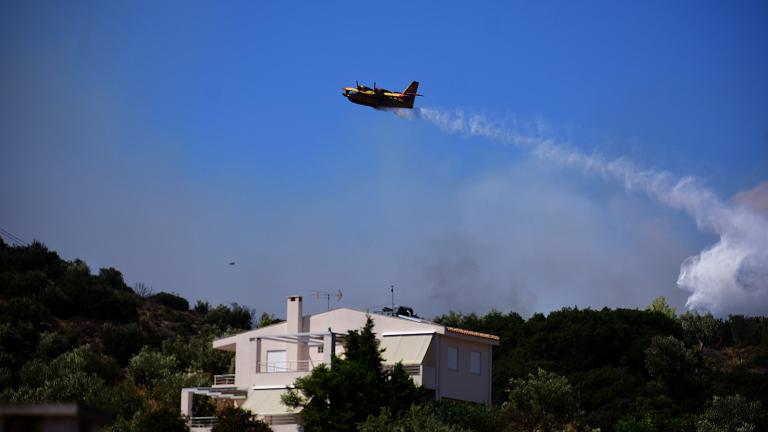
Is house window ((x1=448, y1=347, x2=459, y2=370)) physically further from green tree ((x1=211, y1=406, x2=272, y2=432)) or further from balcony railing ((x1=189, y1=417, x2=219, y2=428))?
balcony railing ((x1=189, y1=417, x2=219, y2=428))

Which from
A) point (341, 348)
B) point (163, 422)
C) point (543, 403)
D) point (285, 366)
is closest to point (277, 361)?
point (285, 366)

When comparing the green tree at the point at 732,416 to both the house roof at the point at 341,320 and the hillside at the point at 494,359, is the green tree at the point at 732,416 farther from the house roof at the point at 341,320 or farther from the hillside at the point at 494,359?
the house roof at the point at 341,320

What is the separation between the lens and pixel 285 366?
5906 cm

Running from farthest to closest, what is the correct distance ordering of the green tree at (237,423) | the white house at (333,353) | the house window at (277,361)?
1. the house window at (277,361)
2. the white house at (333,353)
3. the green tree at (237,423)

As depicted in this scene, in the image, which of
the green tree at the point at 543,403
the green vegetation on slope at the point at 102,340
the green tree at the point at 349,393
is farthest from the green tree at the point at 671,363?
the green tree at the point at 349,393

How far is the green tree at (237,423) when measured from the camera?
1958 inches

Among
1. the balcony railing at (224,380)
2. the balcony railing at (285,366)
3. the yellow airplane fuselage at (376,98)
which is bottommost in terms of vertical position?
the balcony railing at (224,380)

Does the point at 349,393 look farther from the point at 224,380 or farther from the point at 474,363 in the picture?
the point at 224,380

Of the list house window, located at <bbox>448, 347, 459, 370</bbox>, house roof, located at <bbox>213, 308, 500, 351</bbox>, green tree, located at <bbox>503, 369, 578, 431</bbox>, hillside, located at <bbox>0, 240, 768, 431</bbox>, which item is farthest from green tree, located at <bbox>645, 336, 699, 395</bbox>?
house window, located at <bbox>448, 347, 459, 370</bbox>

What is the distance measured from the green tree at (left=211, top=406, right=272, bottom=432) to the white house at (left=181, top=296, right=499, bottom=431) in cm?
407

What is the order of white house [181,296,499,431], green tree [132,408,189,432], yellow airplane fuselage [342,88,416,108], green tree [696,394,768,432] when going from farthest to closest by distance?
green tree [696,394,768,432], yellow airplane fuselage [342,88,416,108], white house [181,296,499,431], green tree [132,408,189,432]

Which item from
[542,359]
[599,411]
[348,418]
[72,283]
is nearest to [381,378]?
[348,418]

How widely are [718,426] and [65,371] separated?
38.7 m

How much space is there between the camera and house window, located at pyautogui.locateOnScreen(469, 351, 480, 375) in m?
60.2
